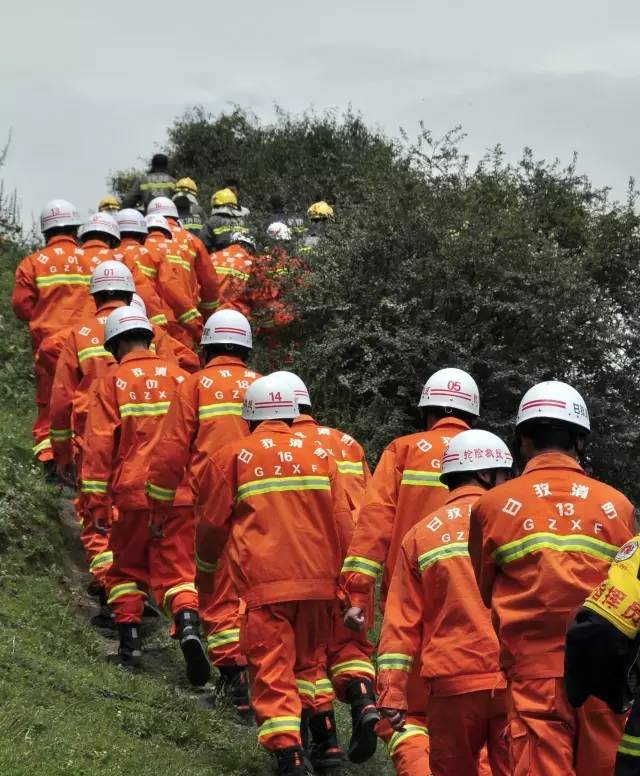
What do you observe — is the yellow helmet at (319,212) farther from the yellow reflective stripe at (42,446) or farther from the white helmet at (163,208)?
the yellow reflective stripe at (42,446)

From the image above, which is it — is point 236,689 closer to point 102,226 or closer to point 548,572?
point 548,572

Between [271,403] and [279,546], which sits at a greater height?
[271,403]

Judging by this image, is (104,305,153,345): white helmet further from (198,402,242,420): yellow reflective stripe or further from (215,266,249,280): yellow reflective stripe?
(215,266,249,280): yellow reflective stripe

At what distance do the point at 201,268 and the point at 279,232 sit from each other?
209 centimetres

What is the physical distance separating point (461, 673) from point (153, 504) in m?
3.78

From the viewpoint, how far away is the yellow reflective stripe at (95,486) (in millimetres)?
10992

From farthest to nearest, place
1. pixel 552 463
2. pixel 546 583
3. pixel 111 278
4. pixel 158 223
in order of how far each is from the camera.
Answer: pixel 158 223 → pixel 111 278 → pixel 552 463 → pixel 546 583

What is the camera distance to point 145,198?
22859mm

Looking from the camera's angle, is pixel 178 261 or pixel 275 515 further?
pixel 178 261

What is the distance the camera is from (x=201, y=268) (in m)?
16.4

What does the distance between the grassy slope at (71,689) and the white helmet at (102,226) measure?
2954mm

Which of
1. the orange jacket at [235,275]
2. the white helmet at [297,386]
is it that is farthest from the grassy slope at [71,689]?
the orange jacket at [235,275]

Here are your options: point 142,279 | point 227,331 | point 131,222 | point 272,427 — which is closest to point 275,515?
point 272,427

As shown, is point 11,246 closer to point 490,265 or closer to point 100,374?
point 490,265
